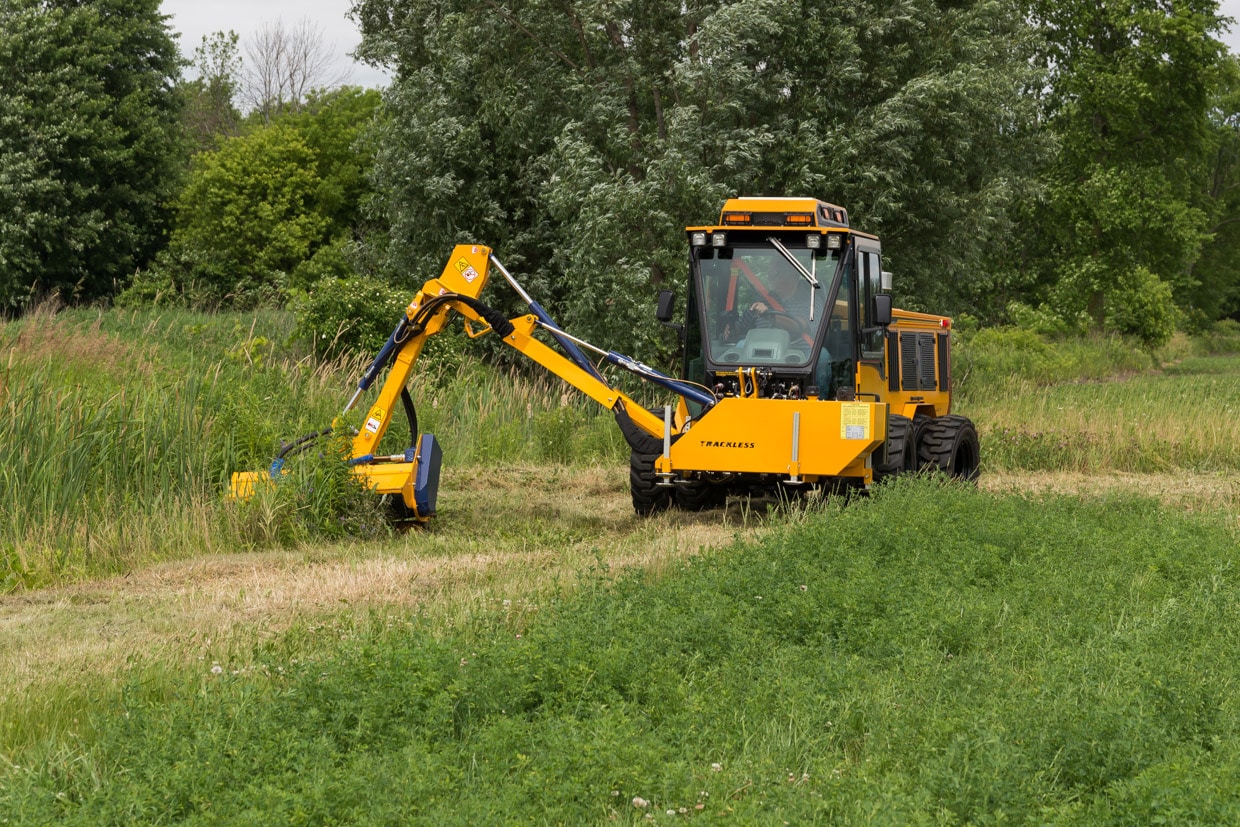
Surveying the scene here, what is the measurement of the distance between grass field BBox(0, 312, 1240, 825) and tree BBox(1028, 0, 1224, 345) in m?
27.6

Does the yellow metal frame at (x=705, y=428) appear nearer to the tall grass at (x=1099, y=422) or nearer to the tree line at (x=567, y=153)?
the tall grass at (x=1099, y=422)

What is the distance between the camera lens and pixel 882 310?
37.2 ft

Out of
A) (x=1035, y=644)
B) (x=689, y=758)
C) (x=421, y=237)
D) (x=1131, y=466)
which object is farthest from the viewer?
(x=421, y=237)

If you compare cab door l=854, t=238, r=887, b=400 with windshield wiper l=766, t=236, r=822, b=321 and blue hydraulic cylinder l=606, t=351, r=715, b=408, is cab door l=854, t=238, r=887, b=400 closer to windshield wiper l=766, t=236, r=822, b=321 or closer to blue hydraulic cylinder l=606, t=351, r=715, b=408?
windshield wiper l=766, t=236, r=822, b=321

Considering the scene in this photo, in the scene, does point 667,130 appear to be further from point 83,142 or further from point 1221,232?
point 1221,232

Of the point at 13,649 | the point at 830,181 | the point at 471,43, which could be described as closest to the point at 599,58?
the point at 471,43

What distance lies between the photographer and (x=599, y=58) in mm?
22016

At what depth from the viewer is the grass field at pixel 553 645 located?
14.5 ft

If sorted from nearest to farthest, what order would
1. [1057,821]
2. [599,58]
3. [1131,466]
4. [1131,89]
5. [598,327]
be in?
[1057,821] → [1131,466] → [598,327] → [599,58] → [1131,89]

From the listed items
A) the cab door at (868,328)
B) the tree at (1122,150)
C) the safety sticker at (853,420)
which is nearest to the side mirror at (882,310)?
the cab door at (868,328)

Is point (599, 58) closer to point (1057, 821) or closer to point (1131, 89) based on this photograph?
point (1057, 821)

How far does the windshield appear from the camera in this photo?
37.1 ft

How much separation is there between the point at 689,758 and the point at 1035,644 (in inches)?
91.1

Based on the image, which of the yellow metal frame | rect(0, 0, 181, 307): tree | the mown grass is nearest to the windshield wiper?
the yellow metal frame
